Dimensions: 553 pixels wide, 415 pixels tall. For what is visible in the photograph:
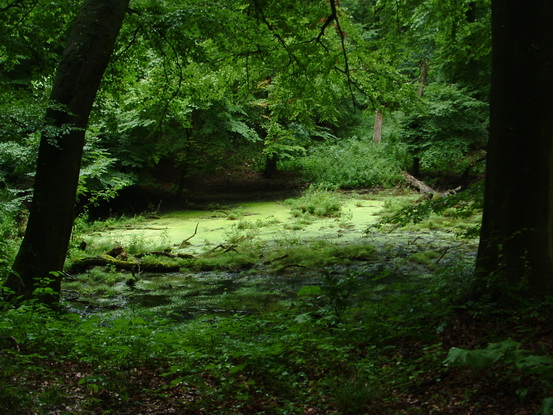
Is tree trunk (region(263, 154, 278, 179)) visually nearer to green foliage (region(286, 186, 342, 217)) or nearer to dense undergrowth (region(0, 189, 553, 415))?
green foliage (region(286, 186, 342, 217))

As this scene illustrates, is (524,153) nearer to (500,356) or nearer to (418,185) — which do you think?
(500,356)

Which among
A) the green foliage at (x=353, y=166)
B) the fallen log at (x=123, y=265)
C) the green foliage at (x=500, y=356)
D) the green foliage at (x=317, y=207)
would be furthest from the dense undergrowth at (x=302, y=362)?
the green foliage at (x=353, y=166)

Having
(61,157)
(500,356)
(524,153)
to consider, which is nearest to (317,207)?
(61,157)

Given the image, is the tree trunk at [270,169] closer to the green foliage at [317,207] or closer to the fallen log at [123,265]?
the green foliage at [317,207]

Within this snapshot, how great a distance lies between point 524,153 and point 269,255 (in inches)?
245

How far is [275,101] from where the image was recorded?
900 cm

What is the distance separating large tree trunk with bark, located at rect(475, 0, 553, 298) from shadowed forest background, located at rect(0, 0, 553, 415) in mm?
14

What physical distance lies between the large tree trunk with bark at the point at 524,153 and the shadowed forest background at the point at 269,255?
0.05ft

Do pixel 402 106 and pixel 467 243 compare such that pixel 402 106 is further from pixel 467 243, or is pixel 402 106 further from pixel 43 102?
pixel 43 102

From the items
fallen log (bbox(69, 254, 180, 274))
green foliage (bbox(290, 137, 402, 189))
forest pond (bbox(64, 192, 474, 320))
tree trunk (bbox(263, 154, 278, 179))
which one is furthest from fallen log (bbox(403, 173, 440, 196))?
fallen log (bbox(69, 254, 180, 274))

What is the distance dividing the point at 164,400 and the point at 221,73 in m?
6.29

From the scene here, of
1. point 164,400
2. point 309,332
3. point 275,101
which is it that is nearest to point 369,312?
point 309,332

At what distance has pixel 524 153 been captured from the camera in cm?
331

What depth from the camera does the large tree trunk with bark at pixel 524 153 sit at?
327 cm
